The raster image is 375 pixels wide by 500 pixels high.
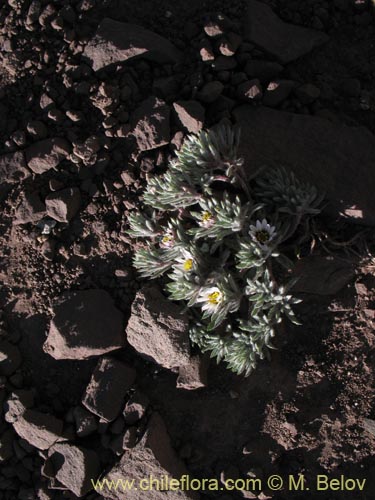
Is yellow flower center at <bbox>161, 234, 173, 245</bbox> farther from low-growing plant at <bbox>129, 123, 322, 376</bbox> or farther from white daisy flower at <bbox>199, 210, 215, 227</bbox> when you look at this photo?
white daisy flower at <bbox>199, 210, 215, 227</bbox>

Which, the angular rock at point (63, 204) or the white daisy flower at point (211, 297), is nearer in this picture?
the white daisy flower at point (211, 297)

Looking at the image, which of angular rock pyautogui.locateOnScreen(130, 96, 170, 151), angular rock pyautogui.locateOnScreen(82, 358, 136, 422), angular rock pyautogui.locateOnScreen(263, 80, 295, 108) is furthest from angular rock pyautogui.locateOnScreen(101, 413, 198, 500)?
angular rock pyautogui.locateOnScreen(263, 80, 295, 108)

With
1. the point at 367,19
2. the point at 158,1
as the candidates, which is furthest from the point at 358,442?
the point at 158,1

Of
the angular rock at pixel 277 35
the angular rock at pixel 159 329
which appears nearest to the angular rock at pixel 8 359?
the angular rock at pixel 159 329

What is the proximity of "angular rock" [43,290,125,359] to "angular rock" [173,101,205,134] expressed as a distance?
143cm

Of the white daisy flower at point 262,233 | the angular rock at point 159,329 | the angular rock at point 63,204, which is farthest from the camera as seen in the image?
the angular rock at point 63,204

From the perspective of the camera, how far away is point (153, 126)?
14.4 ft

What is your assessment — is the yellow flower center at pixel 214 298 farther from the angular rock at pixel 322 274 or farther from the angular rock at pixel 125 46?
the angular rock at pixel 125 46

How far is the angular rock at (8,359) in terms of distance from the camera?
447 cm

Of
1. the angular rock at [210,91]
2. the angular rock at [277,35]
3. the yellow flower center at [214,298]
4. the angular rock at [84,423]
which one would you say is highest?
the angular rock at [277,35]

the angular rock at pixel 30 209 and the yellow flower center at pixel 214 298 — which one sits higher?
the angular rock at pixel 30 209

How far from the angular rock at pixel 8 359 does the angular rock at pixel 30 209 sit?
993 millimetres

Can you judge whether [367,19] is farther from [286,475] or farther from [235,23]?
[286,475]

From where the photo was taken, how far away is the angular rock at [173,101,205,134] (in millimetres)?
4266
